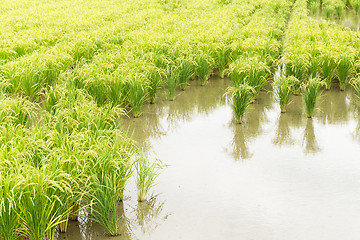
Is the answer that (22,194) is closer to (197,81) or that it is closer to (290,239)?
(290,239)

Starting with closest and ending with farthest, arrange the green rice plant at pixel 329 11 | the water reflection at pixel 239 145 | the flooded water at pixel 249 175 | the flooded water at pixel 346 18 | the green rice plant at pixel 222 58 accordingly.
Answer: the flooded water at pixel 249 175 < the water reflection at pixel 239 145 < the green rice plant at pixel 222 58 < the flooded water at pixel 346 18 < the green rice plant at pixel 329 11

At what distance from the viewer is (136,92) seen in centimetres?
681

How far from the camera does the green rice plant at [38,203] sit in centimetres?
342

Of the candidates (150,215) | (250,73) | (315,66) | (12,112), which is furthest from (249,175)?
(315,66)

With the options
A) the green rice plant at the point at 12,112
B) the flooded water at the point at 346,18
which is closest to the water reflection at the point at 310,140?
the green rice plant at the point at 12,112

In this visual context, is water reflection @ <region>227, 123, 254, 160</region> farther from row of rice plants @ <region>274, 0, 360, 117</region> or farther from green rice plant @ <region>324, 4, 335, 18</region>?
green rice plant @ <region>324, 4, 335, 18</region>

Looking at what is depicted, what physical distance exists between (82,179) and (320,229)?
2.24 m

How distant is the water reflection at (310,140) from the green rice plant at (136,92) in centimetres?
256

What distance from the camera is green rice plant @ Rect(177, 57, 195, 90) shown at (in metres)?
8.38

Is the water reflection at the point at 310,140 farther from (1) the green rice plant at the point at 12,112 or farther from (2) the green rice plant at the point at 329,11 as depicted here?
(2) the green rice plant at the point at 329,11

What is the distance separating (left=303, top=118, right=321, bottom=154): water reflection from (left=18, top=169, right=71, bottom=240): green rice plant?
3.43 metres

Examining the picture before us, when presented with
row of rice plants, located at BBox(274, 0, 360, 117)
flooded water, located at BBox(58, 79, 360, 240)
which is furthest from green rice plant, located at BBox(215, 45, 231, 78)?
flooded water, located at BBox(58, 79, 360, 240)

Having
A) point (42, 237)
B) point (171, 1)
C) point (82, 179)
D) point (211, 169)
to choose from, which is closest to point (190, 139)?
point (211, 169)

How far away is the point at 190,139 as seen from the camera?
20.2ft
